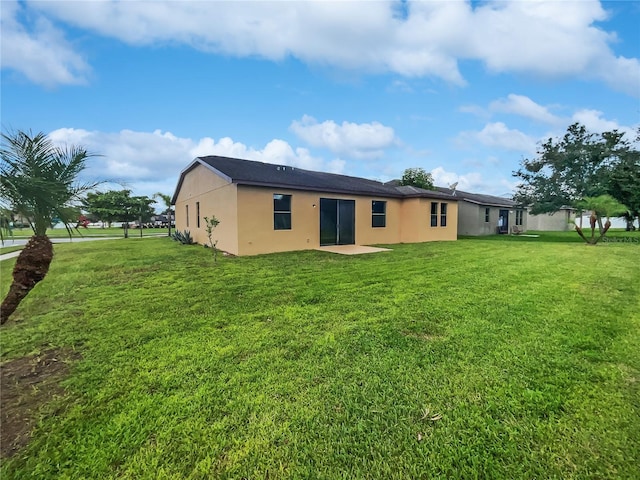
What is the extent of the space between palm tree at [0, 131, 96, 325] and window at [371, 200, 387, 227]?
42.3ft

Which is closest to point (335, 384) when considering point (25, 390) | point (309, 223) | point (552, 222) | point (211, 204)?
point (25, 390)

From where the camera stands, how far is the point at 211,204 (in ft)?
46.4

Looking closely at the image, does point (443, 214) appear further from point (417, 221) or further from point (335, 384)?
point (335, 384)

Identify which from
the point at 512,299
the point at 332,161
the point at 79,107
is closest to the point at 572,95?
the point at 512,299

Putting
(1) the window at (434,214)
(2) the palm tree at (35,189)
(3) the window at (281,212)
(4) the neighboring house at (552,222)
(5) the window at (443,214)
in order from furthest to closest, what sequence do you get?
(4) the neighboring house at (552,222) → (5) the window at (443,214) → (1) the window at (434,214) → (3) the window at (281,212) → (2) the palm tree at (35,189)

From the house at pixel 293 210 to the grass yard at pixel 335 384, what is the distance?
243 inches

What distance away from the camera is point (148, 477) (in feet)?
6.15

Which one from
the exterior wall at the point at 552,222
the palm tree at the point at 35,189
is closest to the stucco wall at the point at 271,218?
the palm tree at the point at 35,189

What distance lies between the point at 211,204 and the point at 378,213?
841cm

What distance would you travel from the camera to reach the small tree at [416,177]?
33.0 m

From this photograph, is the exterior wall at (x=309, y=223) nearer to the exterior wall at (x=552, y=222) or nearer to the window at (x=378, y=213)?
the window at (x=378, y=213)

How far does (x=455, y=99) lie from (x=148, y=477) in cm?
1955

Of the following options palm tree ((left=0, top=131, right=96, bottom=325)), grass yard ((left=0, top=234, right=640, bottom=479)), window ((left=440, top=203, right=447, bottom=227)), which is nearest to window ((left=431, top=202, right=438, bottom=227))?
window ((left=440, top=203, right=447, bottom=227))

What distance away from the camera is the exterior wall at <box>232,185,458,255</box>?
38.3ft
